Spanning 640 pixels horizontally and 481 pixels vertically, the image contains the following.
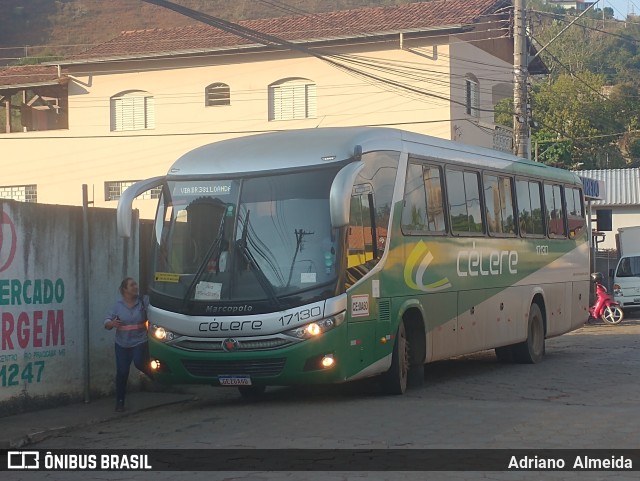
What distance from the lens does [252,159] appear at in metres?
13.0

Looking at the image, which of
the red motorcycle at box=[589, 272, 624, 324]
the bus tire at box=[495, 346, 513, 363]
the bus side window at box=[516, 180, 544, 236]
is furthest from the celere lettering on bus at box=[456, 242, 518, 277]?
the red motorcycle at box=[589, 272, 624, 324]

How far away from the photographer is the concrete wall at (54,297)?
1252cm

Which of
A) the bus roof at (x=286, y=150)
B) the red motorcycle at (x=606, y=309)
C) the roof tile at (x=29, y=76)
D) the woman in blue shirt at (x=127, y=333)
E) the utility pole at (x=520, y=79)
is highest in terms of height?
the roof tile at (x=29, y=76)

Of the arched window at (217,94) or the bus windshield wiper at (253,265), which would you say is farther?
the arched window at (217,94)

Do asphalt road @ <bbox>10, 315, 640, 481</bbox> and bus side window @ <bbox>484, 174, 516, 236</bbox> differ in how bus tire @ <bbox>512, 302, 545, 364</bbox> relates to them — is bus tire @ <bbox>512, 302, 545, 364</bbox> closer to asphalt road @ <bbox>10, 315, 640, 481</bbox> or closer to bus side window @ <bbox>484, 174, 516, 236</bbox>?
bus side window @ <bbox>484, 174, 516, 236</bbox>

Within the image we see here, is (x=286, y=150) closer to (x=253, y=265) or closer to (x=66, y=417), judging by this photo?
(x=253, y=265)

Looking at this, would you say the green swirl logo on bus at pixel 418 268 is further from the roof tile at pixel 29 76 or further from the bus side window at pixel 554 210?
the roof tile at pixel 29 76

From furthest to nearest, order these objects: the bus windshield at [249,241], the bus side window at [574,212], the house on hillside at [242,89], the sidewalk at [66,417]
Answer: the house on hillside at [242,89] < the bus side window at [574,212] < the bus windshield at [249,241] < the sidewalk at [66,417]

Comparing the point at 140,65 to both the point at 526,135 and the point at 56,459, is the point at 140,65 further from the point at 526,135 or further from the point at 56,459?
the point at 56,459

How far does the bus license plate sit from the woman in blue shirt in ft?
3.87

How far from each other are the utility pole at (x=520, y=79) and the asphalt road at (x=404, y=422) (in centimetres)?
1259

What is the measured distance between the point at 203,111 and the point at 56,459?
3036 cm

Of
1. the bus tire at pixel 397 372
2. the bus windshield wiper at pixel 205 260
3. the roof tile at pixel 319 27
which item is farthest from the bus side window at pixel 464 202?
the roof tile at pixel 319 27

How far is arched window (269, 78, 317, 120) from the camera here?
37.8 m
